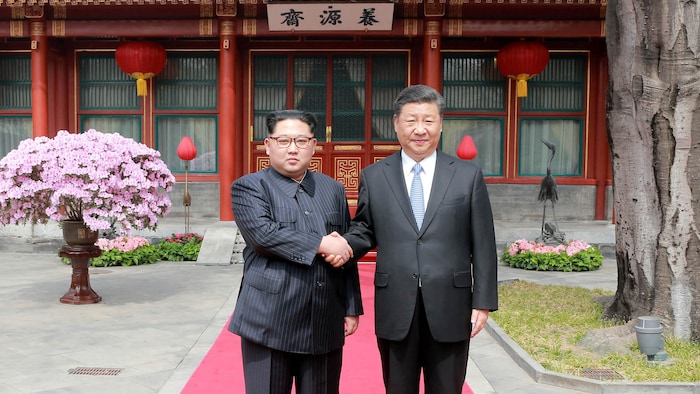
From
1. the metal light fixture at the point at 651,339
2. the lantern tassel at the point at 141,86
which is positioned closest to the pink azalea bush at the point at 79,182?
the metal light fixture at the point at 651,339

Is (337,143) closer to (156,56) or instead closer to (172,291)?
(156,56)

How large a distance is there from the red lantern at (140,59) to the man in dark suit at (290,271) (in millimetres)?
9842

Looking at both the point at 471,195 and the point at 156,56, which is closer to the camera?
the point at 471,195

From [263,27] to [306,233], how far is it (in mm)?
9356

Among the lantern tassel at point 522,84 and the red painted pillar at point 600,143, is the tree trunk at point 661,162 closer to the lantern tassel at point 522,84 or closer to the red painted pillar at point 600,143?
the lantern tassel at point 522,84

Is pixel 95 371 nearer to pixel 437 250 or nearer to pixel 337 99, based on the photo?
pixel 437 250

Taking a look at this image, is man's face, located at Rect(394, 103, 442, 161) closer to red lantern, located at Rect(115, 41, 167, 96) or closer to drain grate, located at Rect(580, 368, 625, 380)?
drain grate, located at Rect(580, 368, 625, 380)

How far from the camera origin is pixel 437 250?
10.1ft

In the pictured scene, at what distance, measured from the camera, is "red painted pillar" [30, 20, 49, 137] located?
1187cm

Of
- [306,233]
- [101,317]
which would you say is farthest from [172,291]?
[306,233]

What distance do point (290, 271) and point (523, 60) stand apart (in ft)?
32.3

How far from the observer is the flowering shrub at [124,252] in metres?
10.1

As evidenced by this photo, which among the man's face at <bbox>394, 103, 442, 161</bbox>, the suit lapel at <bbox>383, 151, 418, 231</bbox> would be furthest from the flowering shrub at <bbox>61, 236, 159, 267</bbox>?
the man's face at <bbox>394, 103, 442, 161</bbox>

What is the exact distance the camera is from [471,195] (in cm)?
312
